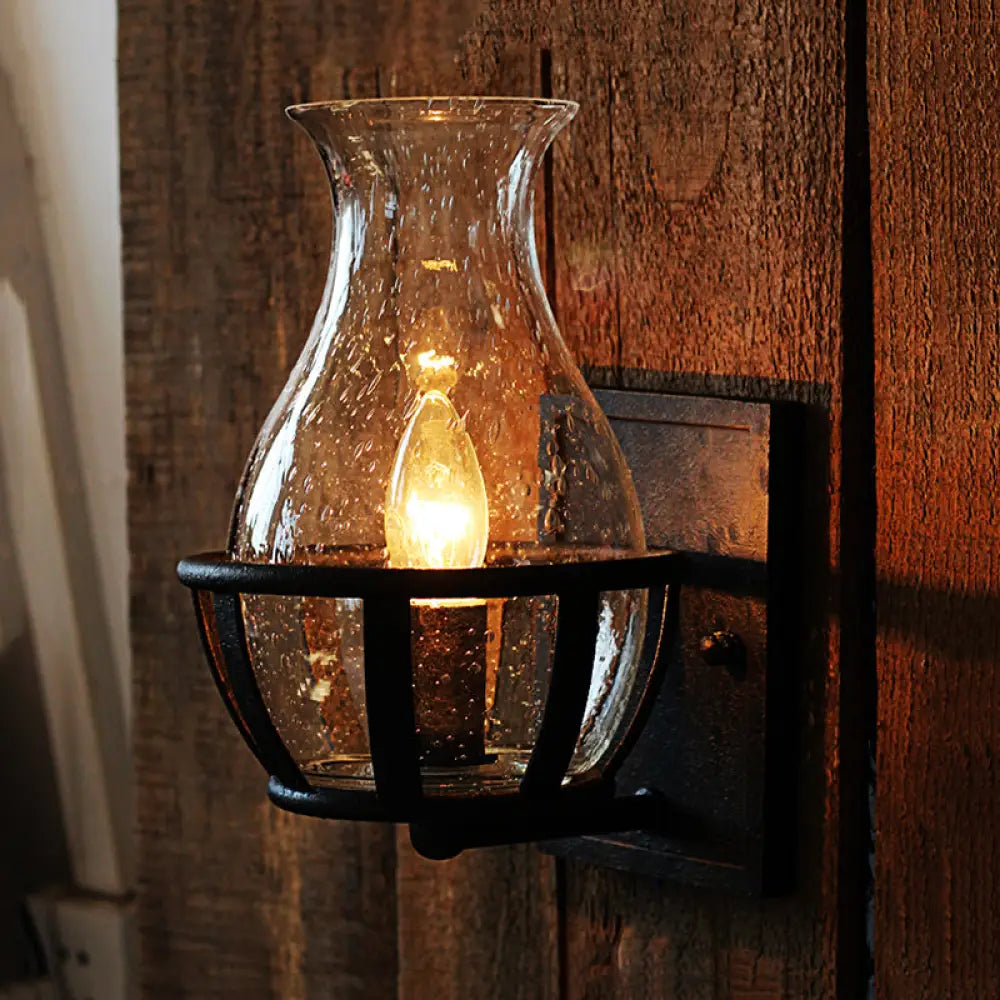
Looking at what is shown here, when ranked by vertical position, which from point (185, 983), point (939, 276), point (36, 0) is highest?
point (36, 0)

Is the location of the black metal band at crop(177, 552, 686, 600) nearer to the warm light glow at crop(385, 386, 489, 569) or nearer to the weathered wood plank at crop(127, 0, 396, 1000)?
the warm light glow at crop(385, 386, 489, 569)

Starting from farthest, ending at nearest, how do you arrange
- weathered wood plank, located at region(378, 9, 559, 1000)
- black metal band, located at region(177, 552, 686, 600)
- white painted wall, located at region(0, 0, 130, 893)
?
white painted wall, located at region(0, 0, 130, 893)
weathered wood plank, located at region(378, 9, 559, 1000)
black metal band, located at region(177, 552, 686, 600)

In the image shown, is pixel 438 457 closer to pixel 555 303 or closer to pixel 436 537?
pixel 436 537

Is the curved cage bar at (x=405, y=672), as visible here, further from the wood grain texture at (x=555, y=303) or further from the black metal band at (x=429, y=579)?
the wood grain texture at (x=555, y=303)

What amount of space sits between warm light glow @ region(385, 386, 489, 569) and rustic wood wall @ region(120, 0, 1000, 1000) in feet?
0.58

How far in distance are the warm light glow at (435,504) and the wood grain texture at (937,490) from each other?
0.63 ft

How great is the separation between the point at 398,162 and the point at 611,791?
25cm

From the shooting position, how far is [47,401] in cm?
127

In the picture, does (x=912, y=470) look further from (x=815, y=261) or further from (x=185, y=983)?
(x=185, y=983)

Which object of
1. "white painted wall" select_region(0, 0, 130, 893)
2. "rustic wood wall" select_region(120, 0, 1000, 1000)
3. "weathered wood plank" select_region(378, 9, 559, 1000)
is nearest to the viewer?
"rustic wood wall" select_region(120, 0, 1000, 1000)

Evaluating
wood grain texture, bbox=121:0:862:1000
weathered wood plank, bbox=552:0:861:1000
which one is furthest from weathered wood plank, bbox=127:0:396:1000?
weathered wood plank, bbox=552:0:861:1000

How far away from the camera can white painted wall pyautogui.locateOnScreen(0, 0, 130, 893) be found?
1.22 m

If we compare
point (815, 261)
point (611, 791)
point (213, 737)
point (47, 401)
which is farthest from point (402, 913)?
point (47, 401)

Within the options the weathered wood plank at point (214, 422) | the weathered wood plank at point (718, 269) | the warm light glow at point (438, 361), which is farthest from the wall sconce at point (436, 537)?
the weathered wood plank at point (214, 422)
